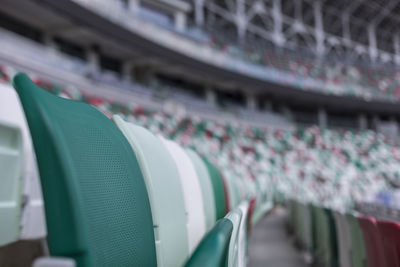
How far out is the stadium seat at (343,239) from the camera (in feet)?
4.56

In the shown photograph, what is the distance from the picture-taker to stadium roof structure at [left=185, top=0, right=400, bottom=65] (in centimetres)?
1627

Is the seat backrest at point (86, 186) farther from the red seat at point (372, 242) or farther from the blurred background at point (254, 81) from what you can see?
the blurred background at point (254, 81)

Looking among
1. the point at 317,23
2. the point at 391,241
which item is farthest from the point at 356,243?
the point at 317,23

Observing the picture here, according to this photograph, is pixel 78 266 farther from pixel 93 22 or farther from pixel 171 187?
pixel 93 22

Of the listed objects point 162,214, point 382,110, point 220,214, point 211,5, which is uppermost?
point 211,5

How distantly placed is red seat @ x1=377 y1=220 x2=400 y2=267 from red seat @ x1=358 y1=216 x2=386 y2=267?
2 cm

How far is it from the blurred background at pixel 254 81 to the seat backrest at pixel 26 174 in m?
1.47

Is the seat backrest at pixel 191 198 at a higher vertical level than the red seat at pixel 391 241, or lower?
higher

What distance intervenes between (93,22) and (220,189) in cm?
728

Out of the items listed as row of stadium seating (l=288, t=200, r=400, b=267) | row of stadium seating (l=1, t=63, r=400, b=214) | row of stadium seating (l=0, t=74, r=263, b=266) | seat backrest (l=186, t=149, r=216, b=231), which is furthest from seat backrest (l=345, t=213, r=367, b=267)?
row of stadium seating (l=1, t=63, r=400, b=214)

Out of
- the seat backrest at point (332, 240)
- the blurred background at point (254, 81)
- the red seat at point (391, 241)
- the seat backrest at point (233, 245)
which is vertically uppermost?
the blurred background at point (254, 81)

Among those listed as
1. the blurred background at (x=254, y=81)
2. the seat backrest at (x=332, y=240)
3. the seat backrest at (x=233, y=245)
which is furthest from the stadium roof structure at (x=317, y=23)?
the seat backrest at (x=233, y=245)

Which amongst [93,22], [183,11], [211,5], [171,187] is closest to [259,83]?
[183,11]

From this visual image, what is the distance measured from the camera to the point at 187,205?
102cm
